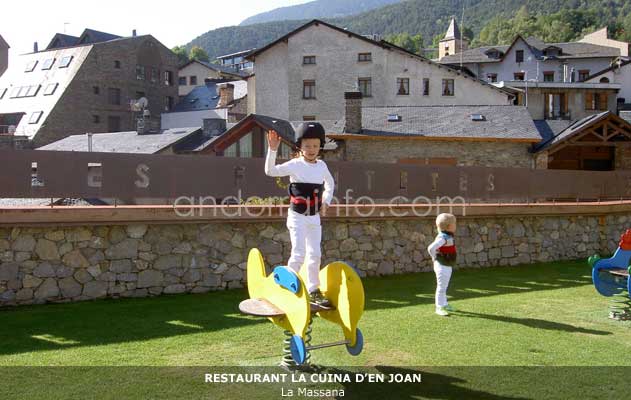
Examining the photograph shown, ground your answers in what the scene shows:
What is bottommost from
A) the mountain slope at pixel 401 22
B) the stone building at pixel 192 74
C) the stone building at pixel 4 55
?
the stone building at pixel 4 55

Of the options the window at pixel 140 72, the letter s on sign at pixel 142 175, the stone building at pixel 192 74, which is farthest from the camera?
the stone building at pixel 192 74

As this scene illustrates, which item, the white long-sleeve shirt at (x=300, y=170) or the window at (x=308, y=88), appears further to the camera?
the window at (x=308, y=88)

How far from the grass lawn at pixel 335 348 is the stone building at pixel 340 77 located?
31.9m

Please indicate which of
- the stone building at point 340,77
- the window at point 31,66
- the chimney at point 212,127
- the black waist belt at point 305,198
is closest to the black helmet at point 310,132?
the black waist belt at point 305,198

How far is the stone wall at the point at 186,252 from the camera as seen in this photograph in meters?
8.87

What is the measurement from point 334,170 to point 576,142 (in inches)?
908

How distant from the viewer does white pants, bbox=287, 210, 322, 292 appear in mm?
6109

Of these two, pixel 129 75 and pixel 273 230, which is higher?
pixel 129 75

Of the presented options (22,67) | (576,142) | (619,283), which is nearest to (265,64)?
(576,142)

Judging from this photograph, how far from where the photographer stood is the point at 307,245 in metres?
6.20

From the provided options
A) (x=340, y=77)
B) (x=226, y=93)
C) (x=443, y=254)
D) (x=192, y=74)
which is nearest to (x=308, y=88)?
(x=340, y=77)

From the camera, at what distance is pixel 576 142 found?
31.5m

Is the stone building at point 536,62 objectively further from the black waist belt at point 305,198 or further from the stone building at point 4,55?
the black waist belt at point 305,198

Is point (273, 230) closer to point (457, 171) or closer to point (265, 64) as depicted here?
point (457, 171)
